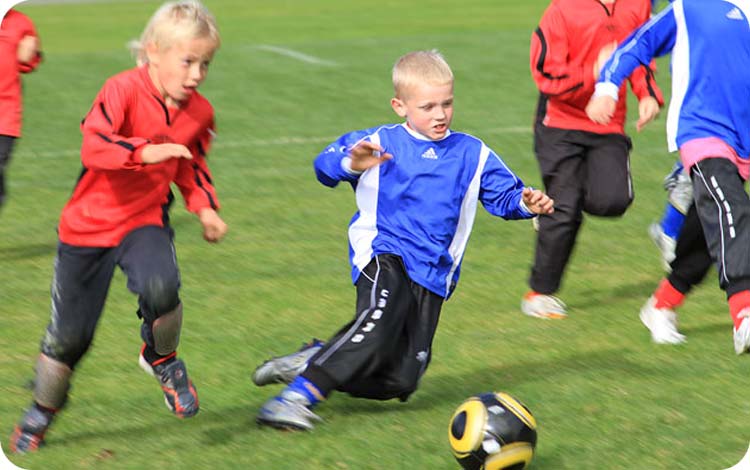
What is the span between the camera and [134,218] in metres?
5.86

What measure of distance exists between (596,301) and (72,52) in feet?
39.5

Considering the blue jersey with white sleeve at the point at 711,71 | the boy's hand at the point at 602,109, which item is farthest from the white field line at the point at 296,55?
the blue jersey with white sleeve at the point at 711,71

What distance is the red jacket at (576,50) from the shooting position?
8039 millimetres

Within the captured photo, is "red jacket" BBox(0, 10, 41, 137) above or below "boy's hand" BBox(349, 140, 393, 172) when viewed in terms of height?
below

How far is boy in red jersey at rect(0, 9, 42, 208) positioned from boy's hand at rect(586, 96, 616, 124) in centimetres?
376

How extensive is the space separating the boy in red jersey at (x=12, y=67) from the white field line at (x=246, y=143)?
3.78 meters

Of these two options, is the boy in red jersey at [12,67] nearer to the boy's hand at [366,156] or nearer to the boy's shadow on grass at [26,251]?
the boy's shadow on grass at [26,251]

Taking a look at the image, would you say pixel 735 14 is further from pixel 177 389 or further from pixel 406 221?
pixel 177 389

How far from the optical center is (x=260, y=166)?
40.2ft

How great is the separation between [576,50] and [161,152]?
349 centimetres

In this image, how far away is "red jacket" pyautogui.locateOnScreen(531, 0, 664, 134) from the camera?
804 centimetres

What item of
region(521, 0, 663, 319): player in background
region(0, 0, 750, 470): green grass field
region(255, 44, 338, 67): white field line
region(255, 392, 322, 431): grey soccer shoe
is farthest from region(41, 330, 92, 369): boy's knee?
region(255, 44, 338, 67): white field line

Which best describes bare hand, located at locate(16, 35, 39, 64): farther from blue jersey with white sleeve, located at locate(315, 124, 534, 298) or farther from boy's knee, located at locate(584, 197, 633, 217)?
boy's knee, located at locate(584, 197, 633, 217)

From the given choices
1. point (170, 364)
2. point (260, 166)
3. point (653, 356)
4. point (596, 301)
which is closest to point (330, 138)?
point (260, 166)
